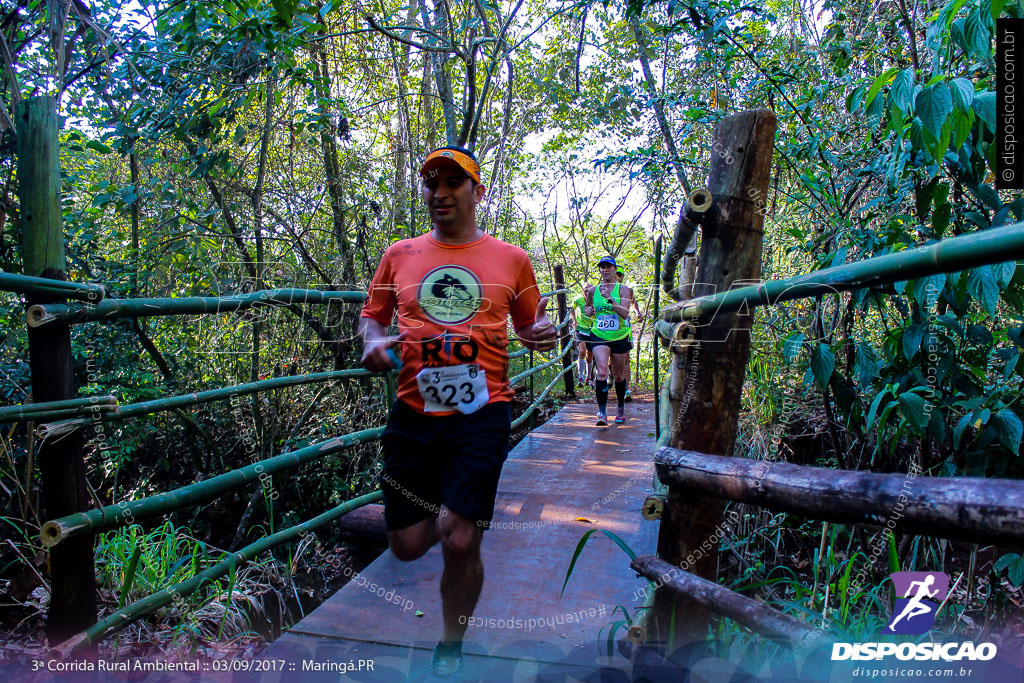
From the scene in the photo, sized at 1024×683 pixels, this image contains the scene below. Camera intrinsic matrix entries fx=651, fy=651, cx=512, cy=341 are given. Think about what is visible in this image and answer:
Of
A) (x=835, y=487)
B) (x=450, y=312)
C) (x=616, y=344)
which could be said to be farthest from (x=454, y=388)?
(x=616, y=344)

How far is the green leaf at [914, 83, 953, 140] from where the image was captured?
5.50 feet

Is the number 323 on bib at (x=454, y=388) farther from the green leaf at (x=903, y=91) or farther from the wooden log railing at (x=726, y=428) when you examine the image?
the green leaf at (x=903, y=91)

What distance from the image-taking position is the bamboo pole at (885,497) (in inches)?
35.8

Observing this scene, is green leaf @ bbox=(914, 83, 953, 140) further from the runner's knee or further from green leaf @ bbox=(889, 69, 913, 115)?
the runner's knee

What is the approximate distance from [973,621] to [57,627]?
116 inches

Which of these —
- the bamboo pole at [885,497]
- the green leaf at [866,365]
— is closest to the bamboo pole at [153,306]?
the bamboo pole at [885,497]

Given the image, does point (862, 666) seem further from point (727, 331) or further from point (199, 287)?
point (199, 287)

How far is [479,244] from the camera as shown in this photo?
218 centimetres

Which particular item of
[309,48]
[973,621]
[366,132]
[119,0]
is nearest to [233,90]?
[119,0]

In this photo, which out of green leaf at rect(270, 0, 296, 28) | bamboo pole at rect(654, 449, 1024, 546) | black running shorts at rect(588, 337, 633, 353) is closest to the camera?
A: bamboo pole at rect(654, 449, 1024, 546)

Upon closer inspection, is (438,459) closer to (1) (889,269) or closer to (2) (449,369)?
(2) (449,369)

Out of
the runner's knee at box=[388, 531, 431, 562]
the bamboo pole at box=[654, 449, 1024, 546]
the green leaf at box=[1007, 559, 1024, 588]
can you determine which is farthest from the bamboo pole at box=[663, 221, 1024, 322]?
the green leaf at box=[1007, 559, 1024, 588]

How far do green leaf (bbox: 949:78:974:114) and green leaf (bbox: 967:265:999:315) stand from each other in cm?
42

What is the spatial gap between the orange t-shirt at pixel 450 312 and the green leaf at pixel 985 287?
4.30 ft
